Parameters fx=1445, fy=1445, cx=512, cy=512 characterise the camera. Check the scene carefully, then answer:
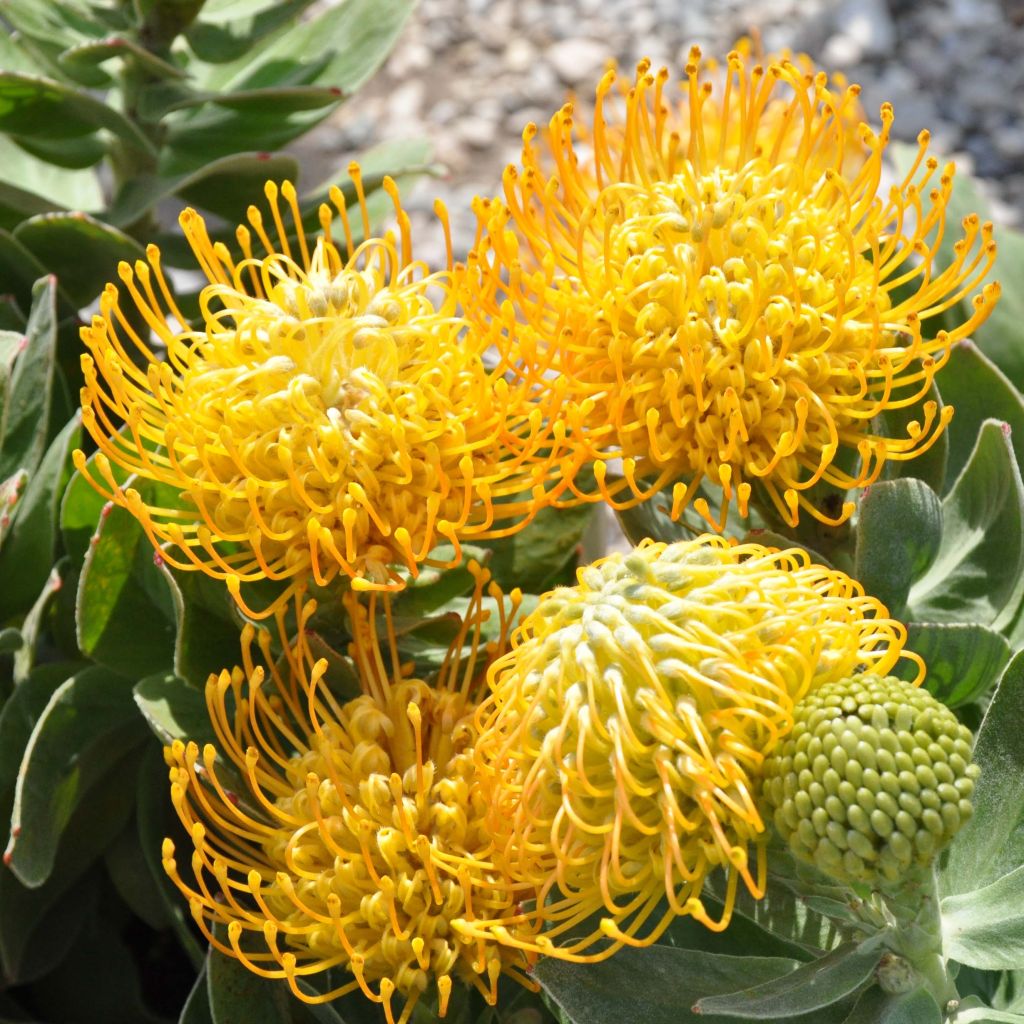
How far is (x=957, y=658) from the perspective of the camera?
949 mm

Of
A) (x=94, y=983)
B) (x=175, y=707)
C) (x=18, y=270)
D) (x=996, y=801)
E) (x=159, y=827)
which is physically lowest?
(x=94, y=983)

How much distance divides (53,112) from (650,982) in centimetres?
96

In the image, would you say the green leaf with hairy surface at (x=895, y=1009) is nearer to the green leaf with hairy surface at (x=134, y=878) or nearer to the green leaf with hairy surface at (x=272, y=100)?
the green leaf with hairy surface at (x=134, y=878)

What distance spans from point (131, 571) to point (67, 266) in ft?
1.28

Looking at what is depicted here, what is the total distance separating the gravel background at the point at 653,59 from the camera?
3865 millimetres

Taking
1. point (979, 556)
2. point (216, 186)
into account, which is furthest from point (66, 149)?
point (979, 556)

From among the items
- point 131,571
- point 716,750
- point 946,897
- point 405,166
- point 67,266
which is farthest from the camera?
point 405,166

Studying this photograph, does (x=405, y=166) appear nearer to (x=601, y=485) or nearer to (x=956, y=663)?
(x=601, y=485)

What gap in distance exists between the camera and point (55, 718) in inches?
42.9

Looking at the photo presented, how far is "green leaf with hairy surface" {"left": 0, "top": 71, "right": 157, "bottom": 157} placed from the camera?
128 cm

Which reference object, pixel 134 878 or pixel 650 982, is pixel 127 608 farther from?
pixel 650 982

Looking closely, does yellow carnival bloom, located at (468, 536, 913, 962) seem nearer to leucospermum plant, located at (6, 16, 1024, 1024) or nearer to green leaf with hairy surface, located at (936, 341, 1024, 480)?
leucospermum plant, located at (6, 16, 1024, 1024)

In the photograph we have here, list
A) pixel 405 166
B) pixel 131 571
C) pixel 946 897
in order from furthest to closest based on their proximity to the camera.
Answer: pixel 405 166
pixel 131 571
pixel 946 897

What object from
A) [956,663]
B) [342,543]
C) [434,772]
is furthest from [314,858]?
[956,663]
